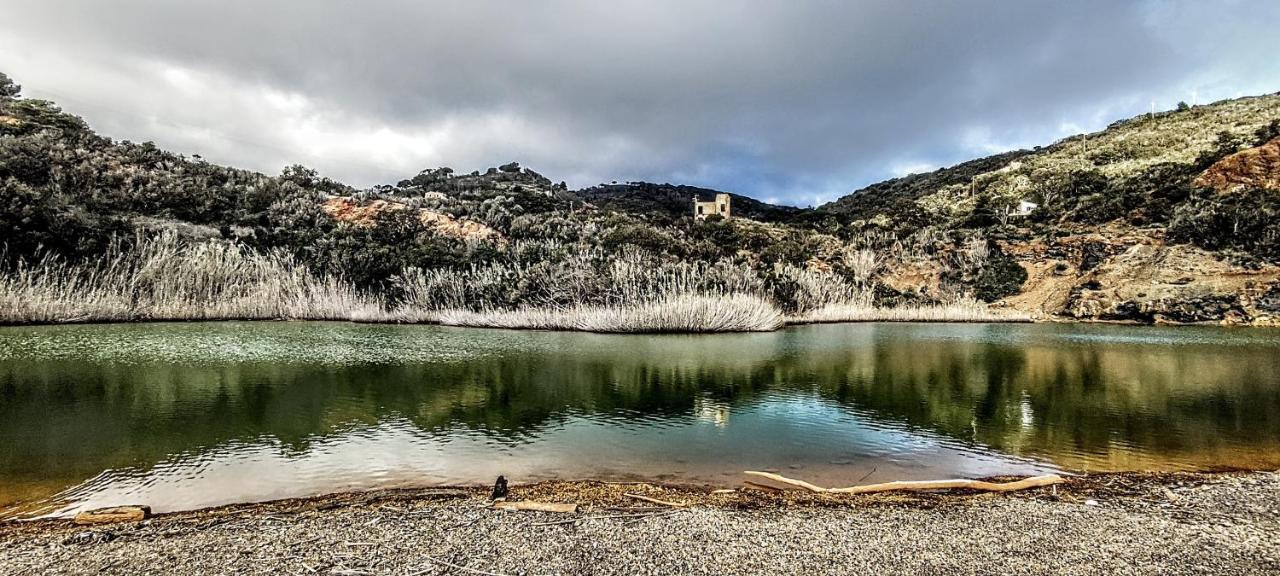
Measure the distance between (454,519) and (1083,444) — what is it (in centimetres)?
589

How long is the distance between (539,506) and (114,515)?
254cm

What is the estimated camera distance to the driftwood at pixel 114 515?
3791mm

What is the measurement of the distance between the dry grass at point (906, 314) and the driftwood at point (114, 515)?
66.7 ft

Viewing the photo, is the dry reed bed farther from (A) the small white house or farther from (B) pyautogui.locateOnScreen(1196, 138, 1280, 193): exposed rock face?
(B) pyautogui.locateOnScreen(1196, 138, 1280, 193): exposed rock face

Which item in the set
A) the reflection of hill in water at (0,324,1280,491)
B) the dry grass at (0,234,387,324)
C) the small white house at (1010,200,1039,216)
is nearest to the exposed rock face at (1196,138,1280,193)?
the small white house at (1010,200,1039,216)

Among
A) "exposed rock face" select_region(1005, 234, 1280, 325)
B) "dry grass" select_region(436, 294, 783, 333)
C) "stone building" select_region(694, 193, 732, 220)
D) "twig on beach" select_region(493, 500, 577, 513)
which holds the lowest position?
"twig on beach" select_region(493, 500, 577, 513)

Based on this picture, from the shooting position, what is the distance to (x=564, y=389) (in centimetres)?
867

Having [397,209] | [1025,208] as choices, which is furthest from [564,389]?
[1025,208]

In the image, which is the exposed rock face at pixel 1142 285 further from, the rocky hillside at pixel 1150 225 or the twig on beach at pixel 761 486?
the twig on beach at pixel 761 486

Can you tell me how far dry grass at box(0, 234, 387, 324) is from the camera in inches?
603

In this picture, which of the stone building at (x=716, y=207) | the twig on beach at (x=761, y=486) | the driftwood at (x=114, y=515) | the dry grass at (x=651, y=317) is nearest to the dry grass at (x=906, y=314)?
the dry grass at (x=651, y=317)

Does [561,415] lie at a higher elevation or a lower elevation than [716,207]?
lower

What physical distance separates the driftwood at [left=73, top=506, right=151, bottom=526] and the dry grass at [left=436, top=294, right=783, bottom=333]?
1344cm

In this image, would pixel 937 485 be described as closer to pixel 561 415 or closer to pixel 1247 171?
pixel 561 415
